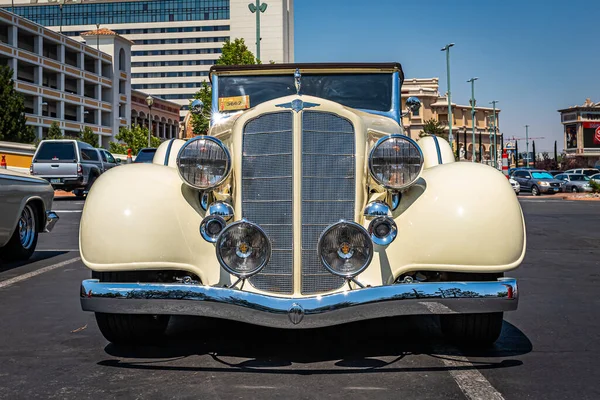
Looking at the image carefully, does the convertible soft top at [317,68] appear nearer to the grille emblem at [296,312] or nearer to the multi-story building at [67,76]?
the grille emblem at [296,312]

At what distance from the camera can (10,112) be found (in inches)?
1738

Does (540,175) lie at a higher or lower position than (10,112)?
lower

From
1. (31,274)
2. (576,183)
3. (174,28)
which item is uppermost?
(174,28)

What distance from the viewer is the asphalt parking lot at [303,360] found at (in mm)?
3559

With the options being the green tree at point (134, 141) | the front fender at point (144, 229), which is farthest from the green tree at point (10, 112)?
the front fender at point (144, 229)

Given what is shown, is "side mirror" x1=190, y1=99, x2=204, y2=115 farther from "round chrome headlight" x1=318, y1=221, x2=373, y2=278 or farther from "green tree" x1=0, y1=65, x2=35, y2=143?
"green tree" x1=0, y1=65, x2=35, y2=143

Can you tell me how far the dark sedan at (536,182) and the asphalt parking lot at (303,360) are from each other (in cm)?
3469

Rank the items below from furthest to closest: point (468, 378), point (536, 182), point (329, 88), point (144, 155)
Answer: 1. point (536, 182)
2. point (144, 155)
3. point (329, 88)
4. point (468, 378)

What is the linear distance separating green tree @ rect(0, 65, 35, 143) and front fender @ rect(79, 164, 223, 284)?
43511 millimetres

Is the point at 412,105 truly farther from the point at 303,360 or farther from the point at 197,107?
the point at 303,360

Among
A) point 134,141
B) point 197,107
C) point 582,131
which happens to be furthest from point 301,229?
point 582,131

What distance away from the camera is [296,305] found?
11.7 feet

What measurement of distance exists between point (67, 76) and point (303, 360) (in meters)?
67.8

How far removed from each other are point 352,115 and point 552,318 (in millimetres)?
2463
